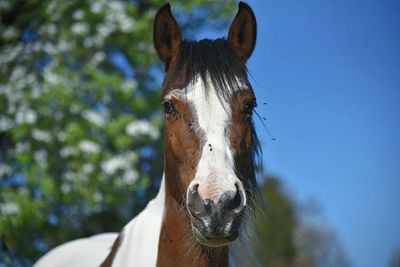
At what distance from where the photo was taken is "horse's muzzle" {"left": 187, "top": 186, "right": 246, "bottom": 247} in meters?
2.42

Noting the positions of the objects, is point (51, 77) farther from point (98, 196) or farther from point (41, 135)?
point (98, 196)

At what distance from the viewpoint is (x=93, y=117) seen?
424 inches

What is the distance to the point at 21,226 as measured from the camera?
382 inches

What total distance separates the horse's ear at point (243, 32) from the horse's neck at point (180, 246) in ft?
3.15

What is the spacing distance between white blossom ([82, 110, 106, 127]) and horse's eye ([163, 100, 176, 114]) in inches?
311

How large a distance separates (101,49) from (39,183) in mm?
3352

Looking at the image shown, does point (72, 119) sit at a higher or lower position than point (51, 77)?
lower

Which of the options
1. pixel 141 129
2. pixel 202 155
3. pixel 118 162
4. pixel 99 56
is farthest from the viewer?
pixel 99 56

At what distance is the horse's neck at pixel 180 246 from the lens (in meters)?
2.88

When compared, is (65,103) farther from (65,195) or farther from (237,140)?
(237,140)

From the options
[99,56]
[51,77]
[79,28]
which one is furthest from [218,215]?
[99,56]

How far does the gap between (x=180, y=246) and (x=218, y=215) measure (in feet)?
2.00

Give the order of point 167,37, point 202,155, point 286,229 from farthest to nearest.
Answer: point 286,229, point 167,37, point 202,155

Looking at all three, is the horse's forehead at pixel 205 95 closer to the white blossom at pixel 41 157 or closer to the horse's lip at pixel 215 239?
the horse's lip at pixel 215 239
